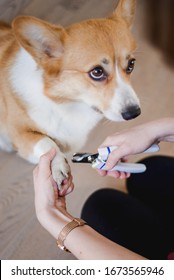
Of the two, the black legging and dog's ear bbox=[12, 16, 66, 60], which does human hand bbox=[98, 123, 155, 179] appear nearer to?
the black legging

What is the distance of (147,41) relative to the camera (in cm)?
204

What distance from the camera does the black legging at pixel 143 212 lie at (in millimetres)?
1108

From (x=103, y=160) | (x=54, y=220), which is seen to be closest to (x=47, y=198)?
(x=54, y=220)

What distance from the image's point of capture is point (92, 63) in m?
1.11

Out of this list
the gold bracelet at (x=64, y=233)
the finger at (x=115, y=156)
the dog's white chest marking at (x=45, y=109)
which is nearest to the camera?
the gold bracelet at (x=64, y=233)

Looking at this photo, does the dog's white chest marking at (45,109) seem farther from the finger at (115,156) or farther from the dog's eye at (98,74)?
the finger at (115,156)

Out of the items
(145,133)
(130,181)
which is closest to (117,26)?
(145,133)

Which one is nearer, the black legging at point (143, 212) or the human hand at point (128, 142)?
the human hand at point (128, 142)

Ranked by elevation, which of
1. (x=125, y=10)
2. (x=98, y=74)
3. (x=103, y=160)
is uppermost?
(x=125, y=10)

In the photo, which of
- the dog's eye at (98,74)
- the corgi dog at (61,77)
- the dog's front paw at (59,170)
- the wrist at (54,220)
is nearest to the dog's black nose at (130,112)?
the corgi dog at (61,77)

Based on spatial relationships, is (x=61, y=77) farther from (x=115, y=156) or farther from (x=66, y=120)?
(x=115, y=156)

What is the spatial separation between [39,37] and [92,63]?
0.17 metres

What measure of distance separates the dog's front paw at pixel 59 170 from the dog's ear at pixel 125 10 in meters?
0.50

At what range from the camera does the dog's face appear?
43.5 inches
